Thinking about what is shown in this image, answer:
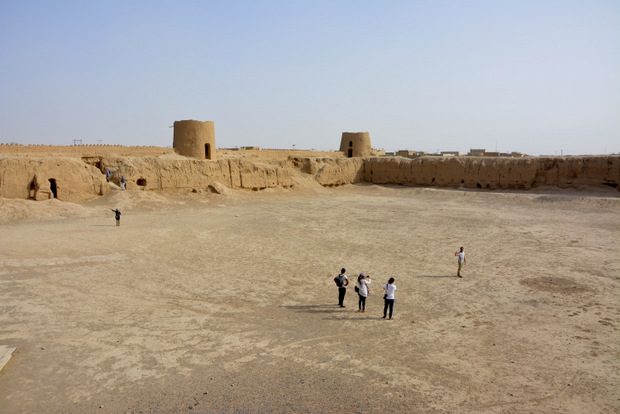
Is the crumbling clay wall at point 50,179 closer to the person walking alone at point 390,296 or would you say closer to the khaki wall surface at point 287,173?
the khaki wall surface at point 287,173

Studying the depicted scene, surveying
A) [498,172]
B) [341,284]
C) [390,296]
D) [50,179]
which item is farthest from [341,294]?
[498,172]

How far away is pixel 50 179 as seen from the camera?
1955cm

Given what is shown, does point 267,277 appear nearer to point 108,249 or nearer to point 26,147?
point 108,249

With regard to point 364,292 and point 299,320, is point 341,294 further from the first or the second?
point 299,320

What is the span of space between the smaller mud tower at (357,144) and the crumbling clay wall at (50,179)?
76.6ft

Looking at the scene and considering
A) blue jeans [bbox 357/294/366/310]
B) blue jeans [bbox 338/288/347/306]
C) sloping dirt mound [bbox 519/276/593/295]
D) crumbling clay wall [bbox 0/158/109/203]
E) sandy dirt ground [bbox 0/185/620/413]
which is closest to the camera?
sandy dirt ground [bbox 0/185/620/413]

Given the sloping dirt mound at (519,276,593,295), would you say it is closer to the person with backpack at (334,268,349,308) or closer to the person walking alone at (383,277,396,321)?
the person walking alone at (383,277,396,321)

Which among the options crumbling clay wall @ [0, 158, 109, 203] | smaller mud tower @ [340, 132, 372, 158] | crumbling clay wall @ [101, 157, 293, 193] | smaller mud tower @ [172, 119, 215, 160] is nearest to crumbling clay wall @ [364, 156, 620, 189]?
smaller mud tower @ [340, 132, 372, 158]

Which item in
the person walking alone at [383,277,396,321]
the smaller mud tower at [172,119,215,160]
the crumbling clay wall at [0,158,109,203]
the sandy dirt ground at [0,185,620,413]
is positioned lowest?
the sandy dirt ground at [0,185,620,413]

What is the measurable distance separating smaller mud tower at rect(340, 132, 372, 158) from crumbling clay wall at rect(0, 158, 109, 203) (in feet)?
76.6

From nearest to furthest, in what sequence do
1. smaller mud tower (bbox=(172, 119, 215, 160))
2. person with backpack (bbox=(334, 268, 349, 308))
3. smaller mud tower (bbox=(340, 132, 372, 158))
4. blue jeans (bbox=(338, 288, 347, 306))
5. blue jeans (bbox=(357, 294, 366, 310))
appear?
1. blue jeans (bbox=(357, 294, 366, 310))
2. person with backpack (bbox=(334, 268, 349, 308))
3. blue jeans (bbox=(338, 288, 347, 306))
4. smaller mud tower (bbox=(172, 119, 215, 160))
5. smaller mud tower (bbox=(340, 132, 372, 158))

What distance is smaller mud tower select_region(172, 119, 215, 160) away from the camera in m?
26.5

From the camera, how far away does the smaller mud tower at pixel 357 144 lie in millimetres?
38625

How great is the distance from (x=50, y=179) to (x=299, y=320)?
1714 centimetres
